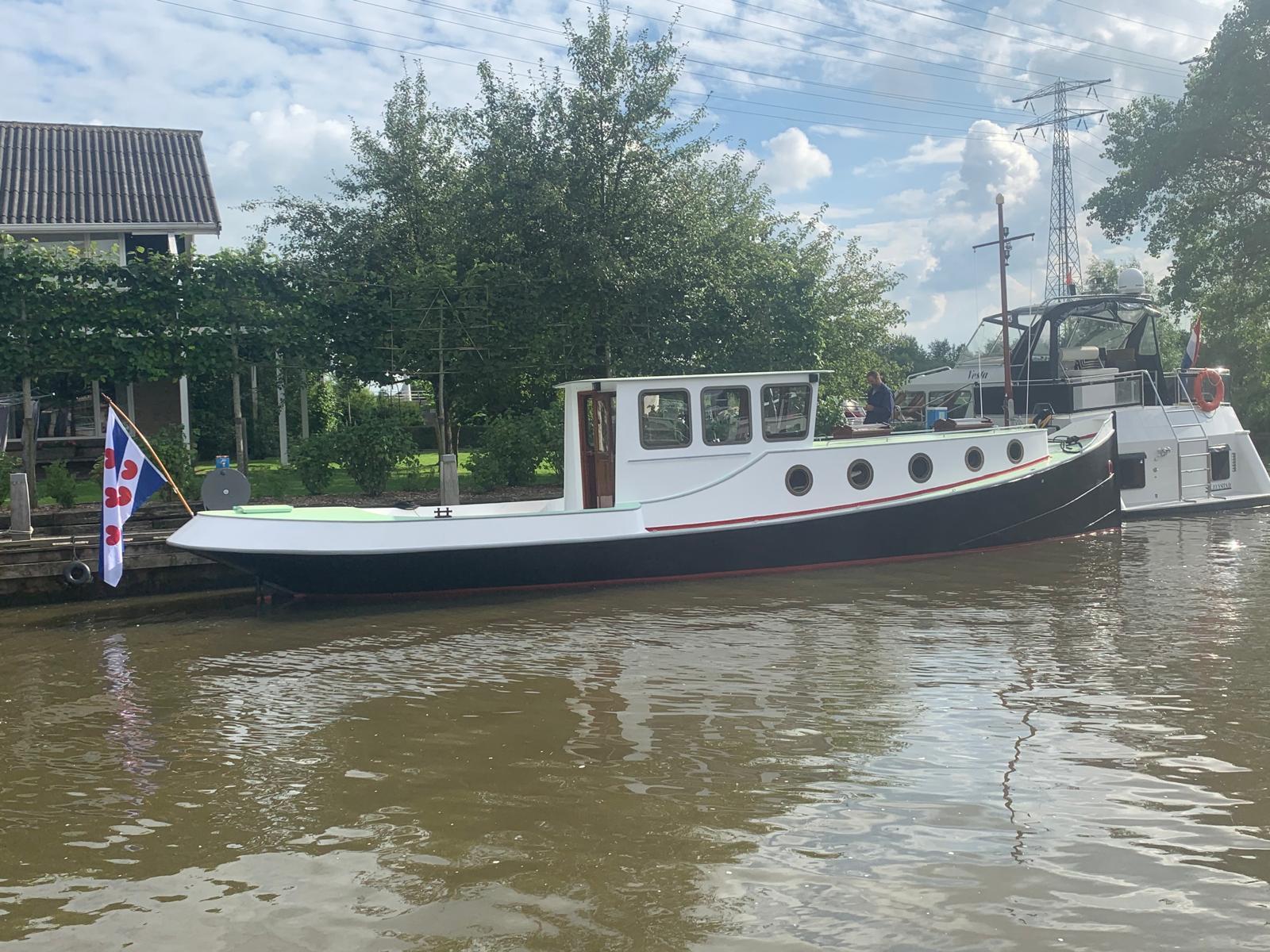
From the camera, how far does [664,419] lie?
13031mm

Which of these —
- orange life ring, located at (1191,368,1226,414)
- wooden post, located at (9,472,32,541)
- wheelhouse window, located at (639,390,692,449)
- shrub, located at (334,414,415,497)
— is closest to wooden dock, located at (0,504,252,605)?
wooden post, located at (9,472,32,541)

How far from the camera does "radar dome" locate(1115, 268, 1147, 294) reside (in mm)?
19844

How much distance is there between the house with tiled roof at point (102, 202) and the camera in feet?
70.3

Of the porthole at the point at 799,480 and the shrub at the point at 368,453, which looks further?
the shrub at the point at 368,453

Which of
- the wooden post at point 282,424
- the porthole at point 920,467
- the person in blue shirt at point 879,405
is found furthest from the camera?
the wooden post at point 282,424

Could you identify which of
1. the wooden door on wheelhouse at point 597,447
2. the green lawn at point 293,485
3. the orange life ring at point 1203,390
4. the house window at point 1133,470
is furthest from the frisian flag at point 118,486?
the orange life ring at point 1203,390

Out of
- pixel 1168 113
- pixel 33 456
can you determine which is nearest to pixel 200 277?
pixel 33 456

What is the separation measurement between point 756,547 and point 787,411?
1737 millimetres

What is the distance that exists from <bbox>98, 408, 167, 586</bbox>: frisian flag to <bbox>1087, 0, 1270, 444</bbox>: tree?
25394mm

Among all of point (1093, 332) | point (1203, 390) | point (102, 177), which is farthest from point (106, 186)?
point (1203, 390)

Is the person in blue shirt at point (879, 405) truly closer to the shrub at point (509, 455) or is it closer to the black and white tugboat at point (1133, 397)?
the black and white tugboat at point (1133, 397)

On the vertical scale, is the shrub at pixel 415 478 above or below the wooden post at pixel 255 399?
below

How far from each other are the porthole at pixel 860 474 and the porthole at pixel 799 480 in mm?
582

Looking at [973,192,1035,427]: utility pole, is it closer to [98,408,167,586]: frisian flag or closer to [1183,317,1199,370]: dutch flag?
[1183,317,1199,370]: dutch flag
